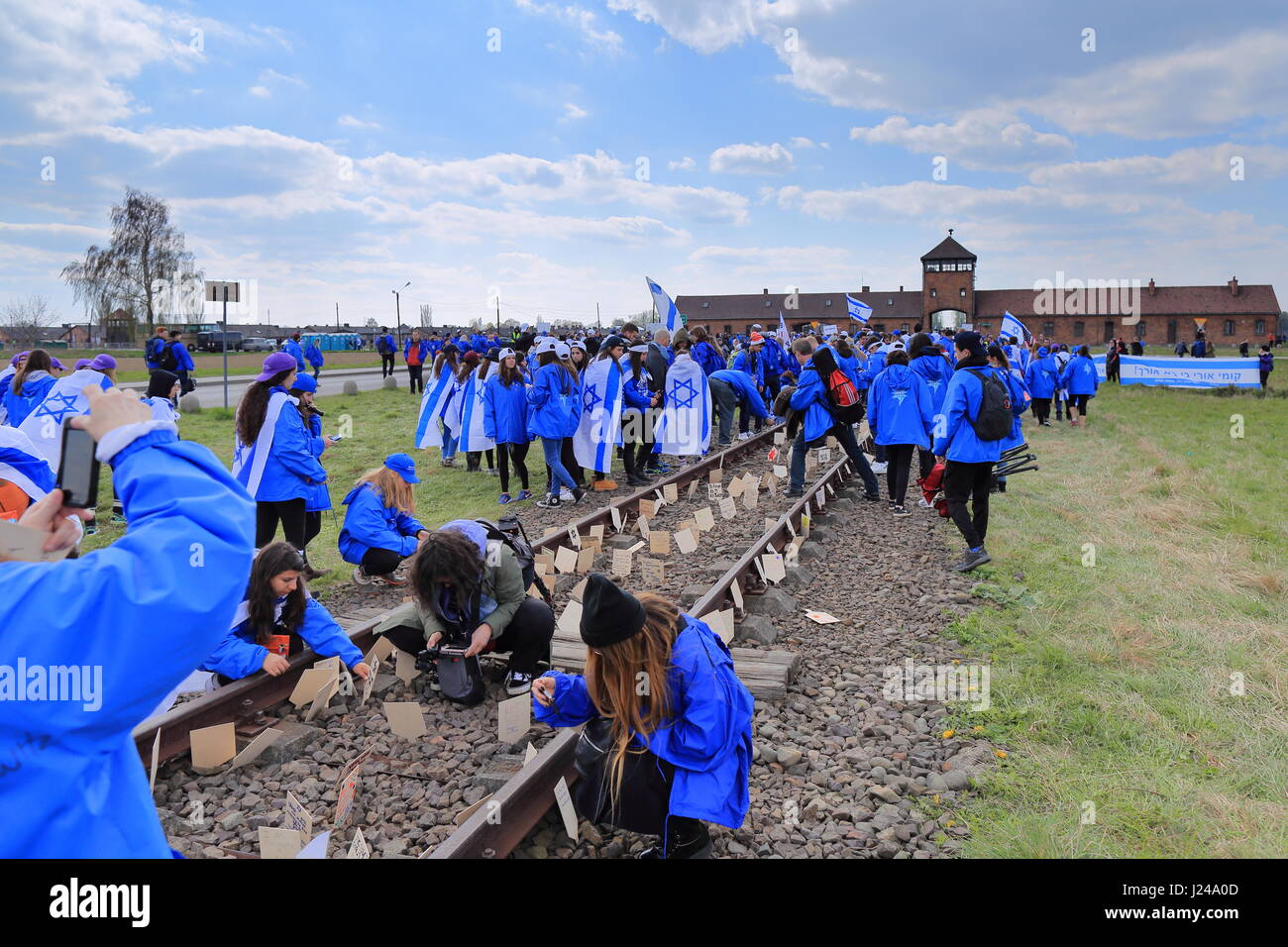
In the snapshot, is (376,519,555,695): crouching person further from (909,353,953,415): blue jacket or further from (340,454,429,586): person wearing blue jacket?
(909,353,953,415): blue jacket

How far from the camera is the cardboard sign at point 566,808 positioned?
3613mm

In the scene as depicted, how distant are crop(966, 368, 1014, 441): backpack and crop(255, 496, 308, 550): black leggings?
18.9 ft

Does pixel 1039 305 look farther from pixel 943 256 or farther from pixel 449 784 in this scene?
pixel 449 784

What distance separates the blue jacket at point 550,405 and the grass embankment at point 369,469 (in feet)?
3.36

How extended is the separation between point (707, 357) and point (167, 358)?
9.70m

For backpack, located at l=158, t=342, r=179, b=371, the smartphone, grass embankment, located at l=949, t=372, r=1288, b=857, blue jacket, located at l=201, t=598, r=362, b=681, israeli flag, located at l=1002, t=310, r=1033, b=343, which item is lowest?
grass embankment, located at l=949, t=372, r=1288, b=857

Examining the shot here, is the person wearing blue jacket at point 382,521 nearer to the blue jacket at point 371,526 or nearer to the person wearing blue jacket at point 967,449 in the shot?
the blue jacket at point 371,526

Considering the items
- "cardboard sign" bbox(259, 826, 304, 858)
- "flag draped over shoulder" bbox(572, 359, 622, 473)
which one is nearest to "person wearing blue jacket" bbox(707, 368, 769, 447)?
"flag draped over shoulder" bbox(572, 359, 622, 473)

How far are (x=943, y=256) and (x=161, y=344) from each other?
8383 cm

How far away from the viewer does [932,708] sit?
16.6 feet

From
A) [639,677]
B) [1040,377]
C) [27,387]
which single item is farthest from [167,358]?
[1040,377]

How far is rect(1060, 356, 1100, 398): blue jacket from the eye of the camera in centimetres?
1988

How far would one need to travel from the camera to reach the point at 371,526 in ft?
23.3

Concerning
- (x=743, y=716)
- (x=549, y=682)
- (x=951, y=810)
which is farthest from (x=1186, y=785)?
(x=549, y=682)
